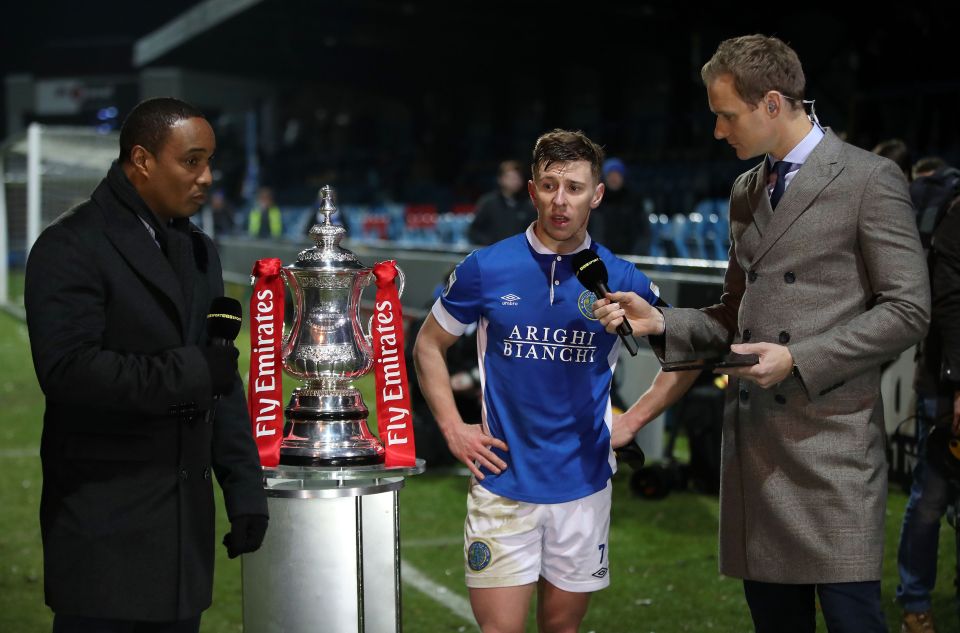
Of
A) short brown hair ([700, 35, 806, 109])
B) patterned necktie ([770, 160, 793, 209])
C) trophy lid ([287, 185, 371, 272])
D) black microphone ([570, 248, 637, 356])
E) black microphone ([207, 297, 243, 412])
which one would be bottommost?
black microphone ([207, 297, 243, 412])

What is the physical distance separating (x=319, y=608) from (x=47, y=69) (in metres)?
51.6

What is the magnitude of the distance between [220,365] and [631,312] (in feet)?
3.58

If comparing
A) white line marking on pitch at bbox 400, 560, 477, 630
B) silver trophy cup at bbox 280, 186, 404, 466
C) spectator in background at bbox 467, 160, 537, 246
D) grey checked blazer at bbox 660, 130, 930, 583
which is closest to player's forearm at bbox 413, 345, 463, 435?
silver trophy cup at bbox 280, 186, 404, 466

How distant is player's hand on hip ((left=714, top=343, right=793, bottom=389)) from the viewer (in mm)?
3143

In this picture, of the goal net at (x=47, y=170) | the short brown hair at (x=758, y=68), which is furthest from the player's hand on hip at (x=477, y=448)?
the goal net at (x=47, y=170)

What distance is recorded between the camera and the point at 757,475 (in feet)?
11.2

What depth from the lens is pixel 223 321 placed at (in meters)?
3.00

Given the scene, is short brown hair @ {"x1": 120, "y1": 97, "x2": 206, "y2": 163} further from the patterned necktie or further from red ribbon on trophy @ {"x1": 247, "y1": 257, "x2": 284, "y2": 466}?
the patterned necktie

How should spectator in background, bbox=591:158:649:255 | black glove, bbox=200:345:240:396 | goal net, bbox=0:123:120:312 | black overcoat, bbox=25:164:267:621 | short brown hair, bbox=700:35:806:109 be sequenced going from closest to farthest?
black overcoat, bbox=25:164:267:621 < black glove, bbox=200:345:240:396 < short brown hair, bbox=700:35:806:109 < spectator in background, bbox=591:158:649:255 < goal net, bbox=0:123:120:312

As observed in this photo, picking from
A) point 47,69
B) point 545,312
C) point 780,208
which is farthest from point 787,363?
point 47,69

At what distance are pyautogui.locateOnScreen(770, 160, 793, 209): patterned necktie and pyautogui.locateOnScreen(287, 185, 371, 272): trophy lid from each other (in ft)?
3.68

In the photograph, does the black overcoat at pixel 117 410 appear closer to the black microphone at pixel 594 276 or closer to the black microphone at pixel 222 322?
the black microphone at pixel 222 322

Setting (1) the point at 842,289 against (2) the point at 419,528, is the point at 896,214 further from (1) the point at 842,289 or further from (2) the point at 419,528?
(2) the point at 419,528

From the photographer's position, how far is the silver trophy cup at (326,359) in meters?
3.62
